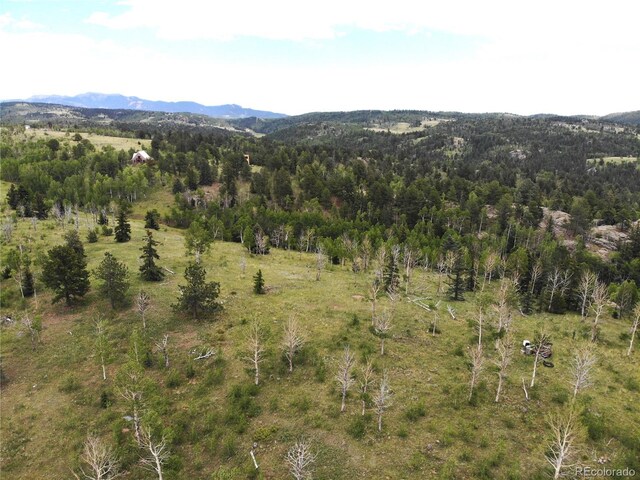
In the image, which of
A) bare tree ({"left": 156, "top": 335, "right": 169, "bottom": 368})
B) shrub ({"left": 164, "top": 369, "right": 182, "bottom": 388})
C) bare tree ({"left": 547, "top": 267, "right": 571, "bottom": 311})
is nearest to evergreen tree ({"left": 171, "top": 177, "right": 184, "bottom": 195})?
bare tree ({"left": 156, "top": 335, "right": 169, "bottom": 368})

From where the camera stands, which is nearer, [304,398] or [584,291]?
[304,398]

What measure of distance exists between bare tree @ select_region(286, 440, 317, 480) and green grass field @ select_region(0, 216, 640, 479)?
92cm

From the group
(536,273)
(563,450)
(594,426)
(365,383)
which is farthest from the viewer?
(536,273)

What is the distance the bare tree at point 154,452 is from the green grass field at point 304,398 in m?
1.03

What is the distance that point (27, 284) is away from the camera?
63781 mm

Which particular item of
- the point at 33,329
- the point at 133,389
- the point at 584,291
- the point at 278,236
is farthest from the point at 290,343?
the point at 278,236

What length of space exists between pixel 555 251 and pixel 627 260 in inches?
1404

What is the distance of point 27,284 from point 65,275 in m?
11.6

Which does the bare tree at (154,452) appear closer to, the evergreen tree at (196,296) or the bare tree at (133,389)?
the bare tree at (133,389)

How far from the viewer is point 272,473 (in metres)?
30.6

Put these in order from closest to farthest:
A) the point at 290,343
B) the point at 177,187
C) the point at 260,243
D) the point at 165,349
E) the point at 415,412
A: the point at 415,412 → the point at 290,343 → the point at 165,349 → the point at 260,243 → the point at 177,187

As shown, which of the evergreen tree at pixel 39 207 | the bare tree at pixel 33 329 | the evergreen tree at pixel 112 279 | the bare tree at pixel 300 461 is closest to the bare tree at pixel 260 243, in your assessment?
the evergreen tree at pixel 112 279

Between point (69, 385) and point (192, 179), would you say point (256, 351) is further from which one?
point (192, 179)

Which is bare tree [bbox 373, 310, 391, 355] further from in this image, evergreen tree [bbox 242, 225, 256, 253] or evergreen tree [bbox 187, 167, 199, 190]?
evergreen tree [bbox 187, 167, 199, 190]
